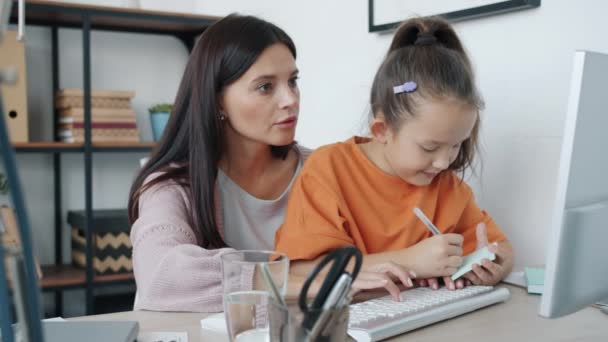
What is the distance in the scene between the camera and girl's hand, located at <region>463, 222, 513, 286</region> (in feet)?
3.64

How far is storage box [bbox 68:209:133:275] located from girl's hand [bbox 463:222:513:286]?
5.43ft

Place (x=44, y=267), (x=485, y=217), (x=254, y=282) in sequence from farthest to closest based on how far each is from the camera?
(x=44, y=267) < (x=485, y=217) < (x=254, y=282)

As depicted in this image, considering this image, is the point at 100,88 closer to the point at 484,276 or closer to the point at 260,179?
the point at 260,179

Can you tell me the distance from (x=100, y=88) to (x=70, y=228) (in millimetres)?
629

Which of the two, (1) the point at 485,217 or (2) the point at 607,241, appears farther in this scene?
(1) the point at 485,217

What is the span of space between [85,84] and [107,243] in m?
0.64

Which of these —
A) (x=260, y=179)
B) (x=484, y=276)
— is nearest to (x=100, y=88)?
(x=260, y=179)

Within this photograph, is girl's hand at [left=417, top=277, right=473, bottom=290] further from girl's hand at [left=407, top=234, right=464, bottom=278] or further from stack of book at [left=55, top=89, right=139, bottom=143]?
stack of book at [left=55, top=89, right=139, bottom=143]

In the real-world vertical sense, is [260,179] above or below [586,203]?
below

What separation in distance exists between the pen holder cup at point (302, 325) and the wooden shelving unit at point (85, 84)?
6.57 feet

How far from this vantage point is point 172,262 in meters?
1.05

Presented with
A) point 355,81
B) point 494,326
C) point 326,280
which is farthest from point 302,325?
point 355,81

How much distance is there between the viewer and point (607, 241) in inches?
29.2

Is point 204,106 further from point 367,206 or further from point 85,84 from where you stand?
point 85,84
